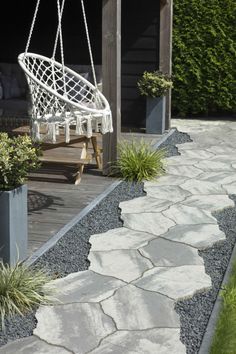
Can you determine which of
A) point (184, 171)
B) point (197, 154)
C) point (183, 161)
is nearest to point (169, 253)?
point (184, 171)

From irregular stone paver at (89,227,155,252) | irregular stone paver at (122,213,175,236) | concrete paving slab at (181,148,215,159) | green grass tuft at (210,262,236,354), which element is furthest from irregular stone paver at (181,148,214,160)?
green grass tuft at (210,262,236,354)

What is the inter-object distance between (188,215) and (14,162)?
6.23 ft

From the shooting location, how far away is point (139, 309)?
3422 millimetres

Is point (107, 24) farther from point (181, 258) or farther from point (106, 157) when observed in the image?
point (181, 258)

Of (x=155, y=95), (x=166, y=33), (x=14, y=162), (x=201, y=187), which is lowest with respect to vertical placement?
(x=201, y=187)

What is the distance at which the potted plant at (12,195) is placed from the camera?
361 cm

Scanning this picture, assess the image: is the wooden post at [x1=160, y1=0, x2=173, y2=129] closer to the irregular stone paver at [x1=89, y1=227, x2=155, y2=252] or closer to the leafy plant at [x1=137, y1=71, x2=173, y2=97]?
the leafy plant at [x1=137, y1=71, x2=173, y2=97]

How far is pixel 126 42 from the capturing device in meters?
9.37

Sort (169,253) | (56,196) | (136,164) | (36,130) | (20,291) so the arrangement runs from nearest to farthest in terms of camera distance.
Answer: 1. (20,291)
2. (169,253)
3. (36,130)
4. (56,196)
5. (136,164)

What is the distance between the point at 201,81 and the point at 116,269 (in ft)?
21.7

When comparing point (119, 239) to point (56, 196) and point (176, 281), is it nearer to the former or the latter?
point (176, 281)

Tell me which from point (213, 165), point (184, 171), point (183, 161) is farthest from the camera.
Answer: point (183, 161)

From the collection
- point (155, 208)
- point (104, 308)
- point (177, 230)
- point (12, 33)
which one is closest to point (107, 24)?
point (155, 208)

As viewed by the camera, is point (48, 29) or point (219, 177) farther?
point (48, 29)
